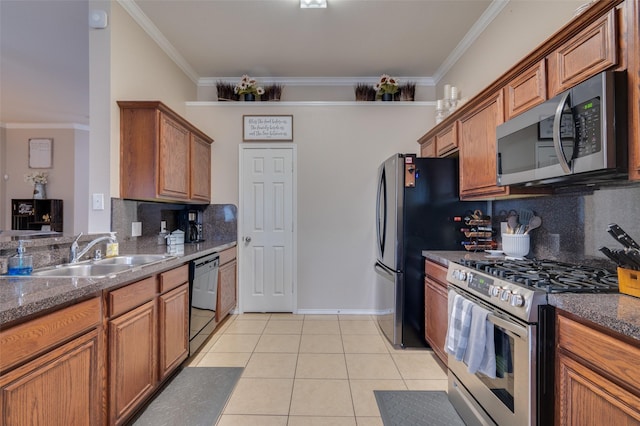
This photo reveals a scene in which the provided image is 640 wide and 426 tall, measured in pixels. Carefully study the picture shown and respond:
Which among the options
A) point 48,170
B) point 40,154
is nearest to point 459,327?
point 48,170

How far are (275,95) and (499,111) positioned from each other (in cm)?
249

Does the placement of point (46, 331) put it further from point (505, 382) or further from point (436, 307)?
point (436, 307)

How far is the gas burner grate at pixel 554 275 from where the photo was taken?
1.21 m

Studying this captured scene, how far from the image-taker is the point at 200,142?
323 cm

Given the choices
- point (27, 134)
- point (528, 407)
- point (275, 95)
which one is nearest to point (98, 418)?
point (528, 407)

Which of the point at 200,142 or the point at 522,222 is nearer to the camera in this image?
the point at 522,222

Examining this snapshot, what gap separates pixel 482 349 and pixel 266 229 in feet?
8.47

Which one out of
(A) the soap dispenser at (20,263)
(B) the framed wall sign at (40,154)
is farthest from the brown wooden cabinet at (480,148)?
(B) the framed wall sign at (40,154)

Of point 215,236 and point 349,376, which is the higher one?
point 215,236

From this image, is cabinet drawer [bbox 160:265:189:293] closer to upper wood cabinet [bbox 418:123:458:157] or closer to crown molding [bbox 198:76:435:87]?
upper wood cabinet [bbox 418:123:458:157]

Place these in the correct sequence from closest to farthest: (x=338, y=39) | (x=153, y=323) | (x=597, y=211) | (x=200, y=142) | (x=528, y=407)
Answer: (x=528, y=407)
(x=597, y=211)
(x=153, y=323)
(x=338, y=39)
(x=200, y=142)

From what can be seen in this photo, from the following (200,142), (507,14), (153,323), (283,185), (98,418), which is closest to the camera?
(98,418)

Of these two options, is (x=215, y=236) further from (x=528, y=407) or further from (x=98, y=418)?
(x=528, y=407)

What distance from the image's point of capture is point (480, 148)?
2145mm
